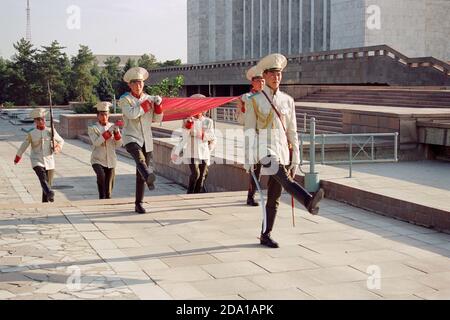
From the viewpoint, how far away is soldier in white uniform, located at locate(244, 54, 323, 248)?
6227 millimetres

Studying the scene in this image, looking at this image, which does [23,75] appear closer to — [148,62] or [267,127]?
[148,62]

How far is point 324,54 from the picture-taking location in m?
36.8

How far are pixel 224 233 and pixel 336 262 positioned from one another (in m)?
1.60

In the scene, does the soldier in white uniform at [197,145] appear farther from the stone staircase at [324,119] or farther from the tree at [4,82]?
the tree at [4,82]

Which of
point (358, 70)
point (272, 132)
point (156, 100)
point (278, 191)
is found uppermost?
point (358, 70)

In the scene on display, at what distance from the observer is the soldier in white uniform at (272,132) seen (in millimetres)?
6227

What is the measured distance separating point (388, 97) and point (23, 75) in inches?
2192

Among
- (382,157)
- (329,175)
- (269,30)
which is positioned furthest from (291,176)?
(269,30)

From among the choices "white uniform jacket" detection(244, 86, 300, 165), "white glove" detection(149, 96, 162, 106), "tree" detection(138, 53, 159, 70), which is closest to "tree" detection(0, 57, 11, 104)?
"tree" detection(138, 53, 159, 70)

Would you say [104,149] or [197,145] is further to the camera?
[197,145]

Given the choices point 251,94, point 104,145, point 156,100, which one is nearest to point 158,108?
point 156,100

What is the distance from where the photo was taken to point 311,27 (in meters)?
62.2
